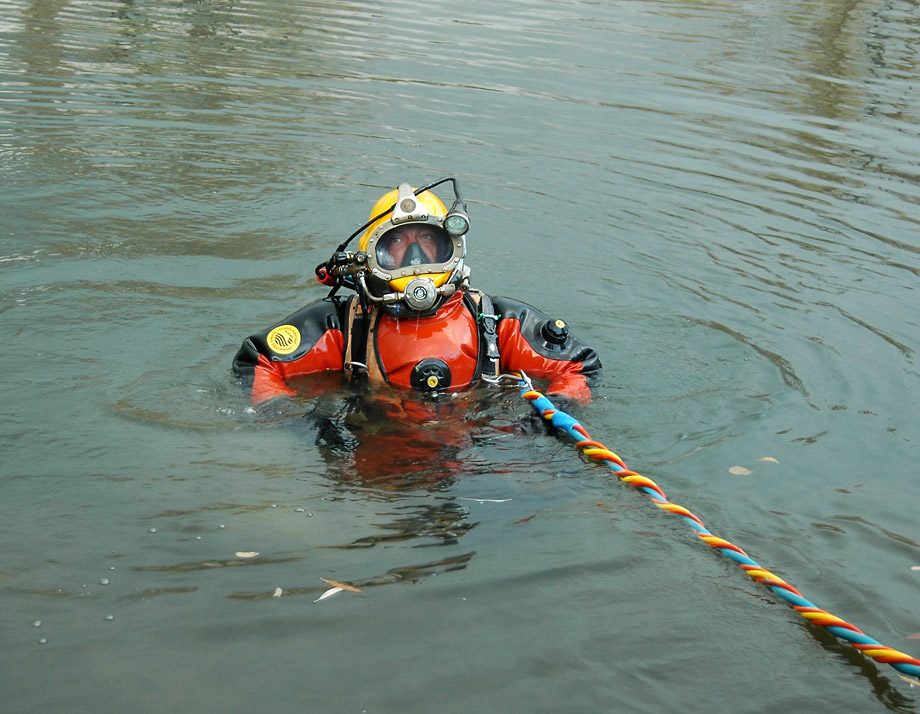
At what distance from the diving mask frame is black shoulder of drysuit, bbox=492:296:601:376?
0.42 m

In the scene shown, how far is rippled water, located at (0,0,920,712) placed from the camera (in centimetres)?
307

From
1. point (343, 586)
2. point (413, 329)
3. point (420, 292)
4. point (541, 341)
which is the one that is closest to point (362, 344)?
point (413, 329)

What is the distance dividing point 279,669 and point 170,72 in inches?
402

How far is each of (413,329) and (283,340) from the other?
2.26 ft

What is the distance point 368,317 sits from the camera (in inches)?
194

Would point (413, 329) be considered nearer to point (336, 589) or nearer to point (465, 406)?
point (465, 406)

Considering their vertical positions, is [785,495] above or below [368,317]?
below

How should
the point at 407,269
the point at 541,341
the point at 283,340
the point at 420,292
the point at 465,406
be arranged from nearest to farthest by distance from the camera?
the point at 420,292
the point at 407,269
the point at 465,406
the point at 283,340
the point at 541,341

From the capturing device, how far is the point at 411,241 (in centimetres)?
474

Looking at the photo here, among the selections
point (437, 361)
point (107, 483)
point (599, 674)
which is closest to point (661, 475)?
point (437, 361)

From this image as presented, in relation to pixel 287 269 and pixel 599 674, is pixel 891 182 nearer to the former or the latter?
pixel 287 269

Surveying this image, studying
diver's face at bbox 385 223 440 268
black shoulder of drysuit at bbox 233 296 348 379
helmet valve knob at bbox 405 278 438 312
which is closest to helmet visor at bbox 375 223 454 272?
diver's face at bbox 385 223 440 268

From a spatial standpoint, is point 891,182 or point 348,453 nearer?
point 348,453

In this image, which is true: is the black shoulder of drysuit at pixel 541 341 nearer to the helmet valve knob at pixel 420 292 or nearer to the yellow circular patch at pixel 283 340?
the helmet valve knob at pixel 420 292
